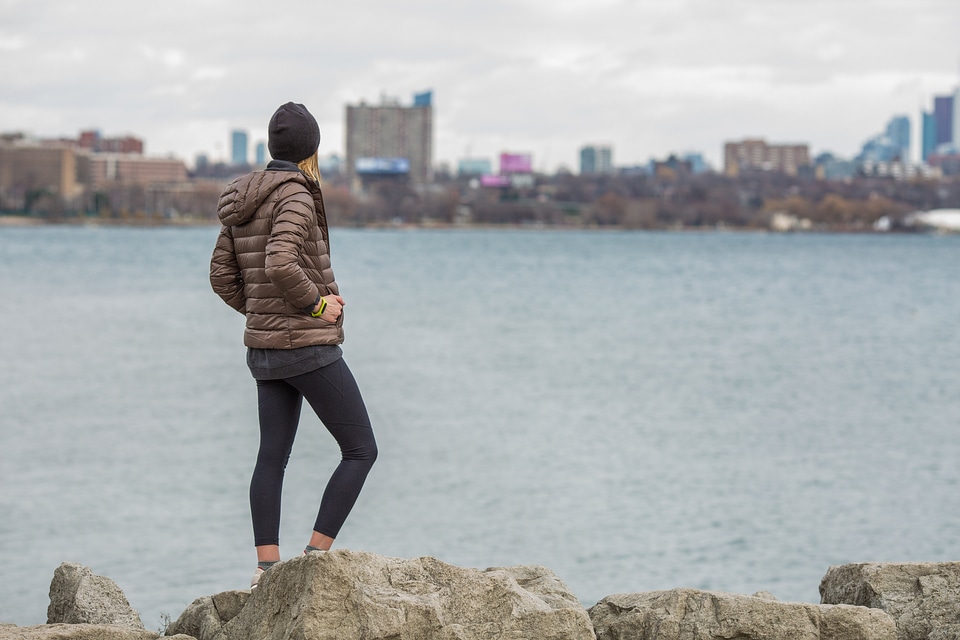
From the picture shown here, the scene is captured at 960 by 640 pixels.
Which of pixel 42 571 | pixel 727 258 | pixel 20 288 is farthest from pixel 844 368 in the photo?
pixel 727 258

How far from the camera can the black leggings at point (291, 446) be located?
4859 millimetres

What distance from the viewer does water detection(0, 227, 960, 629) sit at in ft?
56.2

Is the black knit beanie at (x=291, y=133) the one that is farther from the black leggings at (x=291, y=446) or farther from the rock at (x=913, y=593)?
the rock at (x=913, y=593)

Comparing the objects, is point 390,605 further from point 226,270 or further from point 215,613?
point 226,270

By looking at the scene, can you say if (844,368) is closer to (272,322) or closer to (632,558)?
(632,558)

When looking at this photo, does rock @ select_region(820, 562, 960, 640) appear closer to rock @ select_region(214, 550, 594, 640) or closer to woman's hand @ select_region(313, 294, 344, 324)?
rock @ select_region(214, 550, 594, 640)

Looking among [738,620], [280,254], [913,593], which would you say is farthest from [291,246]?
[913,593]

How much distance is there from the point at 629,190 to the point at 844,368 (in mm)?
147729

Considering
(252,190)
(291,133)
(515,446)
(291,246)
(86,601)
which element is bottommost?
(515,446)

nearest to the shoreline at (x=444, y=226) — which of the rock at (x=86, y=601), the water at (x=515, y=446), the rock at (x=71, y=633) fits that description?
the water at (x=515, y=446)

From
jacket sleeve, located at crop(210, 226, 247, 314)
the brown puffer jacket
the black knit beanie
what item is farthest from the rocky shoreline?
the black knit beanie

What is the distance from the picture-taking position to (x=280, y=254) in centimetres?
453

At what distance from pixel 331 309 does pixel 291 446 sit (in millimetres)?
629

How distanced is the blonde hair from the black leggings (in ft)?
2.47
